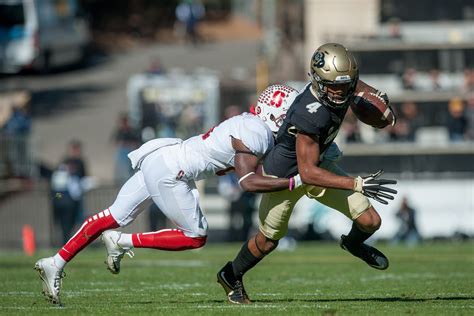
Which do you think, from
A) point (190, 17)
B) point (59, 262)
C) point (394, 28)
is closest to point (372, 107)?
point (59, 262)

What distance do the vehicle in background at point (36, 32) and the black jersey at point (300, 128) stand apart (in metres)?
20.4

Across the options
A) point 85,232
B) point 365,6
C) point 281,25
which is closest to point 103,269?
point 85,232

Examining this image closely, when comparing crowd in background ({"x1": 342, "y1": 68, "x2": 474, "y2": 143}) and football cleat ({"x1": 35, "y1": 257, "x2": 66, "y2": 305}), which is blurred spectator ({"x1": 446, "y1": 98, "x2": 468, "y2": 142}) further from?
football cleat ({"x1": 35, "y1": 257, "x2": 66, "y2": 305})

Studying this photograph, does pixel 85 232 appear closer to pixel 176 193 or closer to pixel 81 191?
pixel 176 193

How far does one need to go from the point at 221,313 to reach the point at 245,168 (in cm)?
99

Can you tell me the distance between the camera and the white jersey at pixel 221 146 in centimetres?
796

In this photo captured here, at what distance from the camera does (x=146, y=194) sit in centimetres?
830

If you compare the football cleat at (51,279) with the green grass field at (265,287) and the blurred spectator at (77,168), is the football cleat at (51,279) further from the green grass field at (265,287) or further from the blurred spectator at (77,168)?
the blurred spectator at (77,168)

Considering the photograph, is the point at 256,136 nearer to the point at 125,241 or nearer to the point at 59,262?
the point at 125,241

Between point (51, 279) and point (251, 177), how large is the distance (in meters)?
1.64

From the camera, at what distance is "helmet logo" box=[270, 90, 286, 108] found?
823 centimetres

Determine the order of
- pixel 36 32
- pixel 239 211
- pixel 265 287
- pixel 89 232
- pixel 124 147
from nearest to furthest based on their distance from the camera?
pixel 89 232 → pixel 265 287 → pixel 239 211 → pixel 124 147 → pixel 36 32

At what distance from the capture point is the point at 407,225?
20.5 meters

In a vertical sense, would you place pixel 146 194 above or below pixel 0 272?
above
